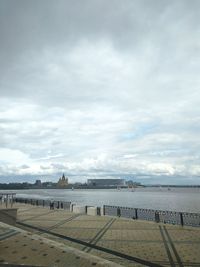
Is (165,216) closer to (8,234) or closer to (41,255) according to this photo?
(8,234)

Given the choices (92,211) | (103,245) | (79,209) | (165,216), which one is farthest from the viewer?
(165,216)

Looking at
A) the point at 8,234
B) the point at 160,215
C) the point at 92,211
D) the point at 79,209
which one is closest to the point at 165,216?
the point at 160,215

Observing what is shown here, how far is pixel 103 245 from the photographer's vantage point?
14547mm

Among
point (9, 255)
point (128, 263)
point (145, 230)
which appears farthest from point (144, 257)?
point (145, 230)

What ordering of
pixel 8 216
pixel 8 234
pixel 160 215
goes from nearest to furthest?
pixel 8 234 → pixel 8 216 → pixel 160 215

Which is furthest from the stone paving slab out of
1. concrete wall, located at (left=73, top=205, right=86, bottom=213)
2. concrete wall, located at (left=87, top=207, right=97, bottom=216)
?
concrete wall, located at (left=73, top=205, right=86, bottom=213)

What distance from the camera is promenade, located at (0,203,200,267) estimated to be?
32.4ft

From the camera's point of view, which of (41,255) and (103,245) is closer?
(41,255)

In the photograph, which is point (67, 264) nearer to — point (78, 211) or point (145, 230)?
point (145, 230)

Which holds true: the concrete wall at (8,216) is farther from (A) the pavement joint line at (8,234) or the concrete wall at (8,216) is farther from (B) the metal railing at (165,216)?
(B) the metal railing at (165,216)

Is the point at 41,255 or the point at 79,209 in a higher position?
the point at 79,209

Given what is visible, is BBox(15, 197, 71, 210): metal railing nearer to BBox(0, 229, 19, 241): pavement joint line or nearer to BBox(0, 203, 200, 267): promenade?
BBox(0, 203, 200, 267): promenade

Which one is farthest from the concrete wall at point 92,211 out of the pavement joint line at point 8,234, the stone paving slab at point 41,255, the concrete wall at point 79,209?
the stone paving slab at point 41,255

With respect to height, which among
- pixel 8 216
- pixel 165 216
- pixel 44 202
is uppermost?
pixel 44 202
